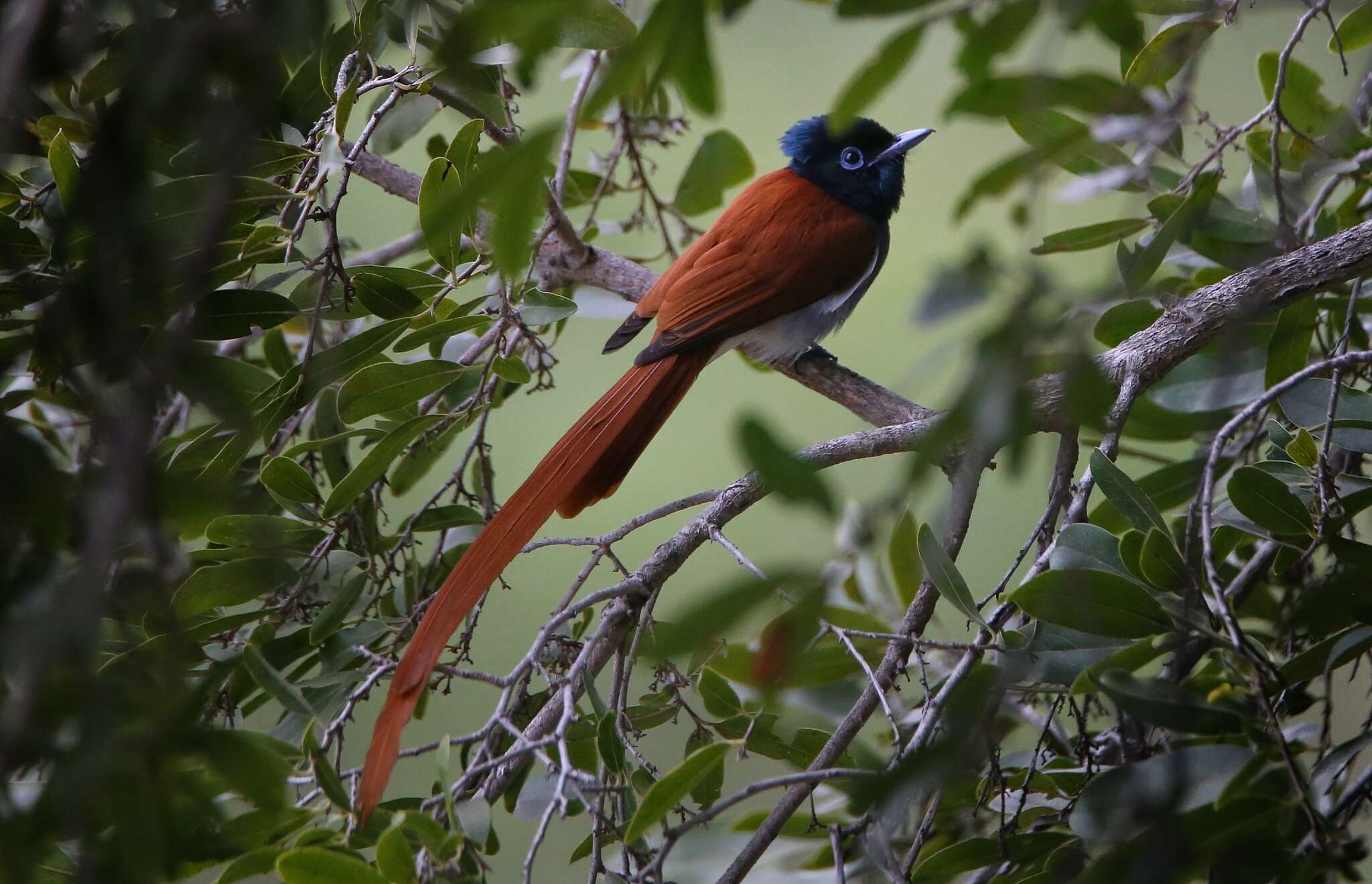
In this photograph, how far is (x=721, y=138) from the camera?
195 centimetres

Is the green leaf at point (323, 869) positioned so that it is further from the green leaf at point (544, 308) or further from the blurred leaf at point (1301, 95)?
the blurred leaf at point (1301, 95)

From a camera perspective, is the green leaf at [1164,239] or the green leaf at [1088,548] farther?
the green leaf at [1088,548]

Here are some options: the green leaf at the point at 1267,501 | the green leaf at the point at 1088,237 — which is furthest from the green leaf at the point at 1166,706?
the green leaf at the point at 1088,237

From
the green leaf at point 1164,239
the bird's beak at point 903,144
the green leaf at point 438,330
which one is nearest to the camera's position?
the green leaf at point 1164,239

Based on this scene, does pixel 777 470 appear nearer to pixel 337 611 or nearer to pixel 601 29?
pixel 601 29

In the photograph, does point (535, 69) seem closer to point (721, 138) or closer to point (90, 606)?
point (90, 606)

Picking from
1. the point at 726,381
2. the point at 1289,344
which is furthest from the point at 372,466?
the point at 726,381

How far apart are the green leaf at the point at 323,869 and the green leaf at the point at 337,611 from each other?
486 millimetres

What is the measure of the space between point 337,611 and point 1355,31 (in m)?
1.69

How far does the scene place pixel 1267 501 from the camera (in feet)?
3.60

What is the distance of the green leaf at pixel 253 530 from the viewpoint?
1.19 metres

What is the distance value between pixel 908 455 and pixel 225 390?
0.32m

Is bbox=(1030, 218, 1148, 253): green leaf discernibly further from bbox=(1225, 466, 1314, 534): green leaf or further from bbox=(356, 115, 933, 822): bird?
bbox=(1225, 466, 1314, 534): green leaf

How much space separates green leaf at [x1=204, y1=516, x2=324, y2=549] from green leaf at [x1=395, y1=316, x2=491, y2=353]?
11.1 inches
